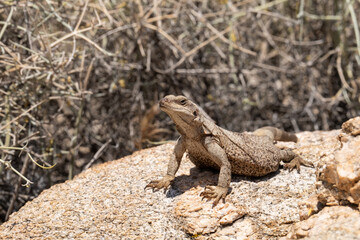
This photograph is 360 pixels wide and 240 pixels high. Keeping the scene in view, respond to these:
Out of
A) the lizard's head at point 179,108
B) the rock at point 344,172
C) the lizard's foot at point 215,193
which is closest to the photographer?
the rock at point 344,172

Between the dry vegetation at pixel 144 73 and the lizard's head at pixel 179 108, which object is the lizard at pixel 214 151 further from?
the dry vegetation at pixel 144 73

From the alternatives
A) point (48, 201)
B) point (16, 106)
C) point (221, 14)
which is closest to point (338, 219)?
point (48, 201)

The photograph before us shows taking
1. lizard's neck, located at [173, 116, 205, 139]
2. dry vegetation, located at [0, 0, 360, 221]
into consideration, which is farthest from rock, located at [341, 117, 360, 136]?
dry vegetation, located at [0, 0, 360, 221]

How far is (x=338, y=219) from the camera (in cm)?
271

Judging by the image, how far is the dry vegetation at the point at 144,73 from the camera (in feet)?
16.4

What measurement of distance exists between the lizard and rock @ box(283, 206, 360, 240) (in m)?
0.76

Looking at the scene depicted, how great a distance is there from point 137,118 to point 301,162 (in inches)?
110

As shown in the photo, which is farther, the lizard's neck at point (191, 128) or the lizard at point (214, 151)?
the lizard's neck at point (191, 128)

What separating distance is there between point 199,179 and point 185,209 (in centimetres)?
51

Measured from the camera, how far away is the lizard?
3586 mm

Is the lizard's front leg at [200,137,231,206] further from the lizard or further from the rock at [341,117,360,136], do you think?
the rock at [341,117,360,136]

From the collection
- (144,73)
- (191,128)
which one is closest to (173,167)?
(191,128)

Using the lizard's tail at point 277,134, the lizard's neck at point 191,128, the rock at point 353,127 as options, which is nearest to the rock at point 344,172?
the rock at point 353,127

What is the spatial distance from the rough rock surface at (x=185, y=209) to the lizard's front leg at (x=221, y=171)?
0.08m
